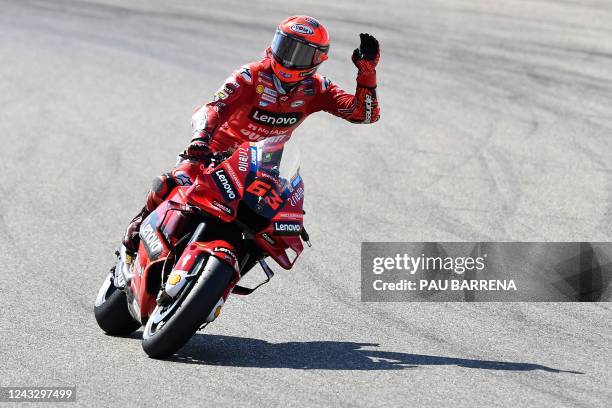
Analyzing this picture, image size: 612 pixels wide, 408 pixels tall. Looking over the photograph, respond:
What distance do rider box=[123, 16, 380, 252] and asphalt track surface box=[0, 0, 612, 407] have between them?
1140 mm

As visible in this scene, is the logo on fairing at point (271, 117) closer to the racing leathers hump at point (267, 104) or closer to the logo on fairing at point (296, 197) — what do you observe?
the racing leathers hump at point (267, 104)

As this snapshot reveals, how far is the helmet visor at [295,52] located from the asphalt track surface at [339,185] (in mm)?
1764

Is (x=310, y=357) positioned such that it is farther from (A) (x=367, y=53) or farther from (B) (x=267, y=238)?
(A) (x=367, y=53)

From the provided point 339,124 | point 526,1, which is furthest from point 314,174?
point 526,1

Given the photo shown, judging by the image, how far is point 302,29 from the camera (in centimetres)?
693

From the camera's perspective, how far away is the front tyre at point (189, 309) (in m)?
5.83

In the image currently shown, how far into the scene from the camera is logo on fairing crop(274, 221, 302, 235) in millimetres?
6203

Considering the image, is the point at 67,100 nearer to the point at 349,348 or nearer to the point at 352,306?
the point at 352,306

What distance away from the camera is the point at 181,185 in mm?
6629

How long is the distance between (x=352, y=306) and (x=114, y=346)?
6.21 feet

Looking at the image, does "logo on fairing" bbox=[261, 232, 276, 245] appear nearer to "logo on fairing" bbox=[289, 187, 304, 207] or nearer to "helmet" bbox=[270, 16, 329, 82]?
"logo on fairing" bbox=[289, 187, 304, 207]

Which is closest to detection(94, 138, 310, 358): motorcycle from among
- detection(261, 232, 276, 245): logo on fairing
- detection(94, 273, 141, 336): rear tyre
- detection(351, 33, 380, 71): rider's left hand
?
detection(261, 232, 276, 245): logo on fairing

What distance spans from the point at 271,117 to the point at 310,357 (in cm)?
170

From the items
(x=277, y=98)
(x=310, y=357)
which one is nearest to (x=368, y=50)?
(x=277, y=98)
